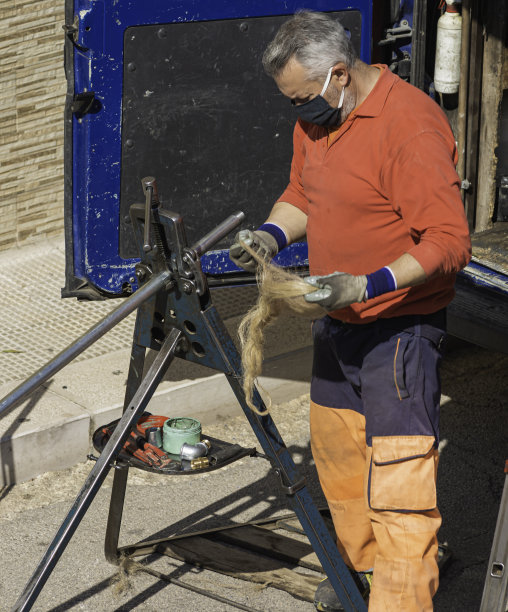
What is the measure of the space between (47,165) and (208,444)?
3.91 meters

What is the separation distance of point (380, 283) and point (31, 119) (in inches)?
175

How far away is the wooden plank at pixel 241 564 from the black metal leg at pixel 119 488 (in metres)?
0.25

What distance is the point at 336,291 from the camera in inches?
117

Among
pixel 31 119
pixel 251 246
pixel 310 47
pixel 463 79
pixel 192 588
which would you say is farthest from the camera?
pixel 31 119

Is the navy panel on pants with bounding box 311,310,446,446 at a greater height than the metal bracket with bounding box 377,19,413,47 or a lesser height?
lesser

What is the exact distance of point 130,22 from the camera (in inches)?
168

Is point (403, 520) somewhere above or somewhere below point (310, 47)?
below

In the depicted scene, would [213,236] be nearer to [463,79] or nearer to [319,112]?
[319,112]

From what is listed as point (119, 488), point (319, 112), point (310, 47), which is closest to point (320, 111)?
point (319, 112)

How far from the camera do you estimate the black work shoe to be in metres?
3.86

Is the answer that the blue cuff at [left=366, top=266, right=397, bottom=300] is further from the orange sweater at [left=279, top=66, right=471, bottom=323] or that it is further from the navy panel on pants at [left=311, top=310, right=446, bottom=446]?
the navy panel on pants at [left=311, top=310, right=446, bottom=446]

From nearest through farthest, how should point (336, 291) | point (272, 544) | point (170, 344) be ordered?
point (336, 291) < point (170, 344) < point (272, 544)

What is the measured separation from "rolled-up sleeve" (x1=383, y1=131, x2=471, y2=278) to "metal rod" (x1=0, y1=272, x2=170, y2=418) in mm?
773

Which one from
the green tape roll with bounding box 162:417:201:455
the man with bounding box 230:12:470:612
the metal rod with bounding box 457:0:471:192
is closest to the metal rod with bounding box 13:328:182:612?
the green tape roll with bounding box 162:417:201:455
